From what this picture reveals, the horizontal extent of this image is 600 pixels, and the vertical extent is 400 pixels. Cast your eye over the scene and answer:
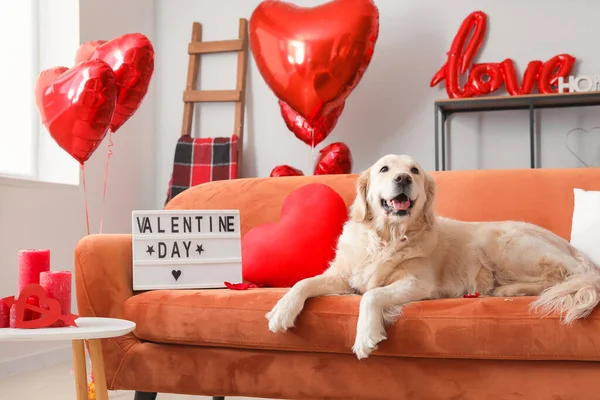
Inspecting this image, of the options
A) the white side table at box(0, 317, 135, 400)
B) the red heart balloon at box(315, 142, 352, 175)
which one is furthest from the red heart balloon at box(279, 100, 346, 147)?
the white side table at box(0, 317, 135, 400)

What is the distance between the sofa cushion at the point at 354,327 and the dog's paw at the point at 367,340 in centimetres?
4

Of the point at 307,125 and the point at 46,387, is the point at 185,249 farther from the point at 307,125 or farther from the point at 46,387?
the point at 307,125

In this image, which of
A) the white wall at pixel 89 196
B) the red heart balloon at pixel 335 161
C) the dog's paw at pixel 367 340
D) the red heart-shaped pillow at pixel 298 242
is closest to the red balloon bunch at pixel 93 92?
the white wall at pixel 89 196

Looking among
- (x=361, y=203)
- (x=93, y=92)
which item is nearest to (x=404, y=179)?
(x=361, y=203)

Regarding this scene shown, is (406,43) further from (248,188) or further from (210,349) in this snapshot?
(210,349)

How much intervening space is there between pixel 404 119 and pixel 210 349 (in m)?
2.60

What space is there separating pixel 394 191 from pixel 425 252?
0.22 meters

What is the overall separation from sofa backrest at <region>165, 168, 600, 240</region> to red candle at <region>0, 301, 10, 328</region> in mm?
1292

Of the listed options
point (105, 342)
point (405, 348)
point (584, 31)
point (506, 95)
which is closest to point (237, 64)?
point (506, 95)

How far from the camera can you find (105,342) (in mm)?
2066

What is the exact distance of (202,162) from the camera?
4422 mm

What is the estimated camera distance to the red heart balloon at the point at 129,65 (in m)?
3.03

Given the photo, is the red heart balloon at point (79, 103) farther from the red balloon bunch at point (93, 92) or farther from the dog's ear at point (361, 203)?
the dog's ear at point (361, 203)

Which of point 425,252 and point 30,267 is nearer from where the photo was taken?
point 30,267
